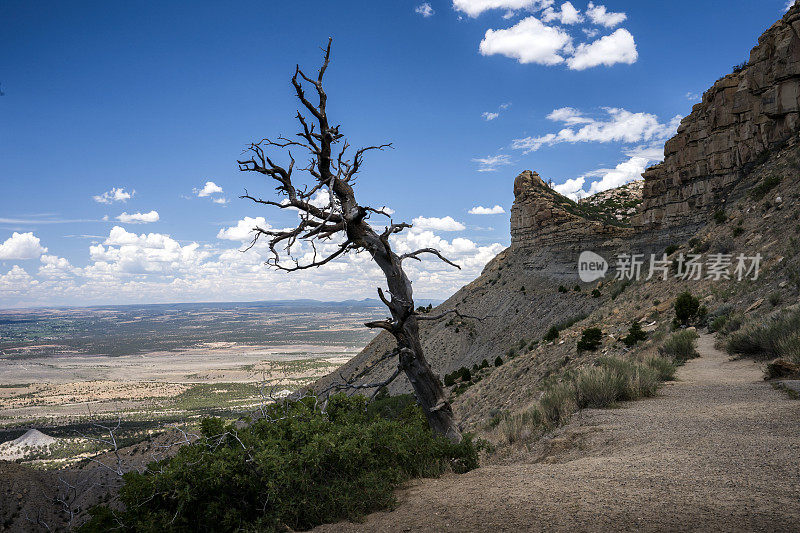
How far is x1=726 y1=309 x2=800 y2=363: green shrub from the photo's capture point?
10.1 metres

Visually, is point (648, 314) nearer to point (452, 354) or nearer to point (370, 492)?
point (370, 492)

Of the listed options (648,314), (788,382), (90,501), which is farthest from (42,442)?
(788,382)

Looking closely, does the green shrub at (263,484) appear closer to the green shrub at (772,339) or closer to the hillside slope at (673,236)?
the hillside slope at (673,236)

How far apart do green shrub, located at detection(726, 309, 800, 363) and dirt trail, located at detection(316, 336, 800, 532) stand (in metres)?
3.45

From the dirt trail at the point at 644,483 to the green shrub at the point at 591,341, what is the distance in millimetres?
11286

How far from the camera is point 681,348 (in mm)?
13719

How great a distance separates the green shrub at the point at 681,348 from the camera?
44.1 feet

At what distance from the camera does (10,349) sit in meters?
195

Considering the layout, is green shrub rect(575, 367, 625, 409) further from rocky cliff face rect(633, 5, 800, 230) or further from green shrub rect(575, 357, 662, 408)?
rocky cliff face rect(633, 5, 800, 230)

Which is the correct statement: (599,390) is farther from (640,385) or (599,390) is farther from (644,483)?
(644,483)

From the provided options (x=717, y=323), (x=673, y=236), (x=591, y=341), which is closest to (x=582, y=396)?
(x=717, y=323)

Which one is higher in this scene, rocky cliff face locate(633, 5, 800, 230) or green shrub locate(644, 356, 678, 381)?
rocky cliff face locate(633, 5, 800, 230)

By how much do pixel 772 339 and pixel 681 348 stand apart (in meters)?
2.76

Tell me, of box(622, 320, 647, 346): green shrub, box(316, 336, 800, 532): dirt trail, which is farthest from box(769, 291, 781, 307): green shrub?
box(316, 336, 800, 532): dirt trail
